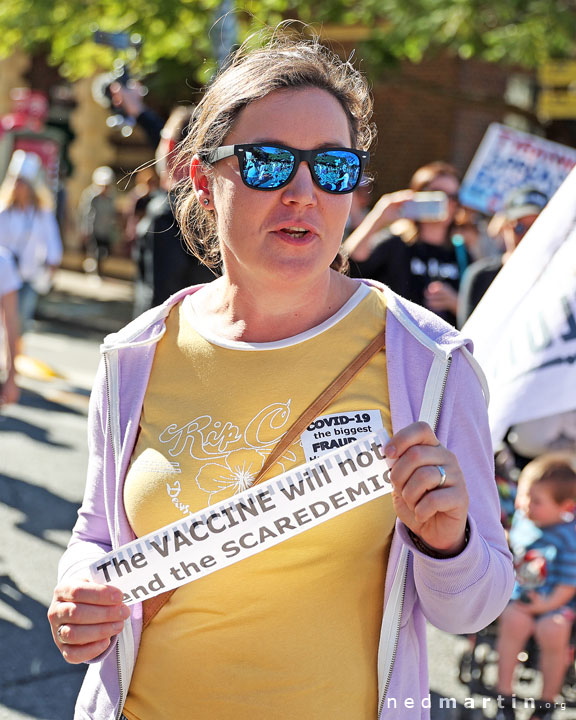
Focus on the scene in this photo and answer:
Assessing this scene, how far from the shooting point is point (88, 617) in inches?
65.2

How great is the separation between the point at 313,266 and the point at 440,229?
4.04 meters

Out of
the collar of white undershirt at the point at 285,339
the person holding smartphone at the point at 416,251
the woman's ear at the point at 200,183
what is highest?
the woman's ear at the point at 200,183

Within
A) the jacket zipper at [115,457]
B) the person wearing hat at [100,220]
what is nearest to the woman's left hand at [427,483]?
the jacket zipper at [115,457]

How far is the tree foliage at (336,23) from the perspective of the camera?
10445mm

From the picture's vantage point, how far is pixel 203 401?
182cm

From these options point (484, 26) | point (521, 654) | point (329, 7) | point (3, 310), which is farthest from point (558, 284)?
point (329, 7)

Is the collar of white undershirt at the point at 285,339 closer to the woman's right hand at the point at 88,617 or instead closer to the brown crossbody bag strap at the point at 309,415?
the brown crossbody bag strap at the point at 309,415

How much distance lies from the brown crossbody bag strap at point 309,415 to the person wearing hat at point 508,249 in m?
3.13

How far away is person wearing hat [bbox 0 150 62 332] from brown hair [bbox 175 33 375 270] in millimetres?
6521

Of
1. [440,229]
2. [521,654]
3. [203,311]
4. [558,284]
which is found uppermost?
[203,311]

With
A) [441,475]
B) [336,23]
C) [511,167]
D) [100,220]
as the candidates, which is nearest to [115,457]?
[441,475]

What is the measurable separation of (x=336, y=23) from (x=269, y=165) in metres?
11.2

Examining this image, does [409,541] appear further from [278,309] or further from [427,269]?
[427,269]

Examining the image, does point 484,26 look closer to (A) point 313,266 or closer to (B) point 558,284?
(B) point 558,284
